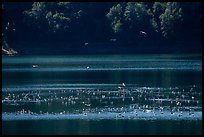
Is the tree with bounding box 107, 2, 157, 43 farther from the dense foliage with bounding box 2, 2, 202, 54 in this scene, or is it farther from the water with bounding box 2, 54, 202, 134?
the water with bounding box 2, 54, 202, 134

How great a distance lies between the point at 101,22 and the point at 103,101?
73.1m

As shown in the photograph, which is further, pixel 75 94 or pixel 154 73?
pixel 154 73

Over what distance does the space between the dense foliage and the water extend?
41019mm

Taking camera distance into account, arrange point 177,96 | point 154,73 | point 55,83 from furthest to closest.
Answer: point 154,73 → point 55,83 → point 177,96

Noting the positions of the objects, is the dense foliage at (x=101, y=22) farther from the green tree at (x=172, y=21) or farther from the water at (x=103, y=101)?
the water at (x=103, y=101)

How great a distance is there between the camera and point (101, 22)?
11738cm

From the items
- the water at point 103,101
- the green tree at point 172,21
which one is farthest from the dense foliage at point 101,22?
the water at point 103,101

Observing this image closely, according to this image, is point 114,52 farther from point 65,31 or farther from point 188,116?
point 188,116

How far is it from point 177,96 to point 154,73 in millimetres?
21098

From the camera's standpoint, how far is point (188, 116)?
37.6m

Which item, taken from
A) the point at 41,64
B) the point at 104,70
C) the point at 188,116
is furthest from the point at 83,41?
the point at 188,116

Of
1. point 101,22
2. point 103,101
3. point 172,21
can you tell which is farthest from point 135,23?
point 103,101

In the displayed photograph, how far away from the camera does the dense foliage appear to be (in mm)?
113375

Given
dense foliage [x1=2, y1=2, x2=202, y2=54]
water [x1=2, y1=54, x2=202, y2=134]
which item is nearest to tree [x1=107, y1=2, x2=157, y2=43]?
dense foliage [x1=2, y1=2, x2=202, y2=54]
